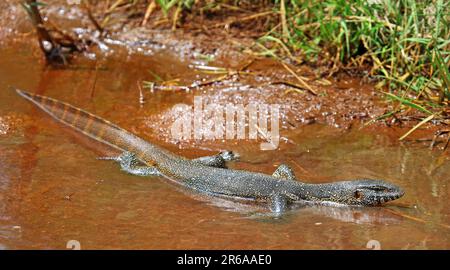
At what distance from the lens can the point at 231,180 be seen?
705 centimetres

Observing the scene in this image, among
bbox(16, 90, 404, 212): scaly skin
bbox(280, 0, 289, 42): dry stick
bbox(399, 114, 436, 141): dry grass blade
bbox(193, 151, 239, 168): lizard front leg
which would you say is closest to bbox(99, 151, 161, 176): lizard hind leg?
bbox(16, 90, 404, 212): scaly skin

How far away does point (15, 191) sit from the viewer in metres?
6.73

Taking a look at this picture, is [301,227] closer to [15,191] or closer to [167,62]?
[15,191]

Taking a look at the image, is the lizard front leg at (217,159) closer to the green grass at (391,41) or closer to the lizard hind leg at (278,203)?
the lizard hind leg at (278,203)

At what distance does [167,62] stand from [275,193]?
→ 3.62 m

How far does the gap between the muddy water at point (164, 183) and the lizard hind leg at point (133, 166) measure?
0.37ft

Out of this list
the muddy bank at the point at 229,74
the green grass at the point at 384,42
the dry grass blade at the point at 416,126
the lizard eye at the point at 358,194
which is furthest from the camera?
the muddy bank at the point at 229,74

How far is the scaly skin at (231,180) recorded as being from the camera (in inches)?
260

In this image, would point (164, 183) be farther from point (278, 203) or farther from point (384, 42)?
point (384, 42)

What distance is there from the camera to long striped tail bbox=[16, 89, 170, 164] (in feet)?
25.1

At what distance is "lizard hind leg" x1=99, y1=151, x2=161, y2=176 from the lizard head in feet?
5.79

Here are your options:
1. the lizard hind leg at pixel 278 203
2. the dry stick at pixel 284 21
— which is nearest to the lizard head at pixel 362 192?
the lizard hind leg at pixel 278 203
